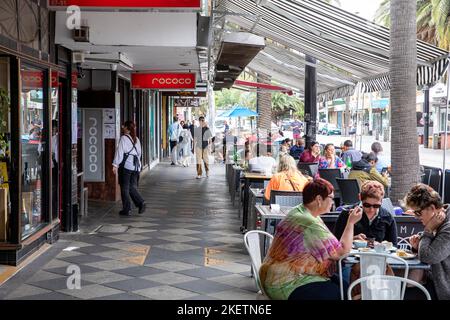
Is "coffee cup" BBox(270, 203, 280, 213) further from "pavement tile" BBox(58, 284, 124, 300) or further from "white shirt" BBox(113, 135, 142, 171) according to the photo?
"white shirt" BBox(113, 135, 142, 171)

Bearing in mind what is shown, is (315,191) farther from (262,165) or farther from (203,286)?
(262,165)

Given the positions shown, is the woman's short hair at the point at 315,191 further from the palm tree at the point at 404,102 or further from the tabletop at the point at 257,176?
the tabletop at the point at 257,176

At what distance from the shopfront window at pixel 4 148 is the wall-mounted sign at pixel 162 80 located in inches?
308

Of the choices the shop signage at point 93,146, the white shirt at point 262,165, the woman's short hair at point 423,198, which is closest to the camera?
the woman's short hair at point 423,198

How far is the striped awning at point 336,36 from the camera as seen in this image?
34.9 ft

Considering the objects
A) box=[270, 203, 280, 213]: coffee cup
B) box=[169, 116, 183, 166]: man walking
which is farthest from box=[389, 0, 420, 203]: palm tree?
box=[169, 116, 183, 166]: man walking

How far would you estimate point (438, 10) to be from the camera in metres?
33.9

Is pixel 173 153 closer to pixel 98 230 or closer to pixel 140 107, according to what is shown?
pixel 140 107

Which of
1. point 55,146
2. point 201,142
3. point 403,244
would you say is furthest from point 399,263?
point 201,142

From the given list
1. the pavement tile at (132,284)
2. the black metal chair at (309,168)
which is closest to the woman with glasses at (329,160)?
the black metal chair at (309,168)

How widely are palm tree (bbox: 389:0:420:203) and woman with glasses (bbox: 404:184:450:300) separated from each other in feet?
12.2

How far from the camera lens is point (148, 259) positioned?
8.84 meters
